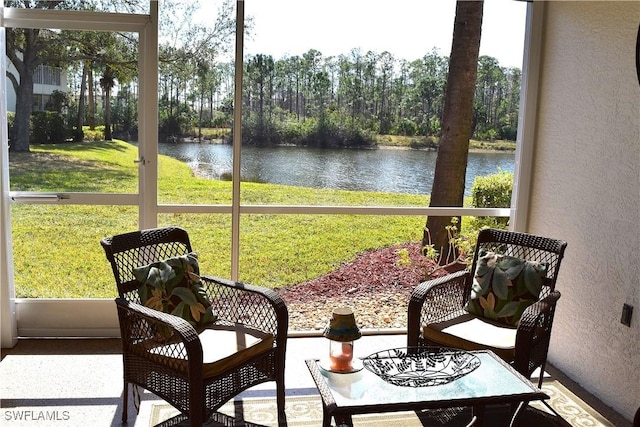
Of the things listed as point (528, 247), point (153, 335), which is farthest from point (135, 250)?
point (528, 247)

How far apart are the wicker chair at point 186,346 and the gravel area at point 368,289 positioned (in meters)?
1.54

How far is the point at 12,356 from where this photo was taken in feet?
12.0

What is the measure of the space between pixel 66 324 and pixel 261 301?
1499mm

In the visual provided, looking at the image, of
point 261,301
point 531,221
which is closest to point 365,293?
point 531,221

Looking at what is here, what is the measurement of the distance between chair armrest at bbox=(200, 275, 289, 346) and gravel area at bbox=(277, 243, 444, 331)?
4.75ft

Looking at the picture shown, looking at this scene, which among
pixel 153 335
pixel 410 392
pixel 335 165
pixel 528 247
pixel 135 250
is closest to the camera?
pixel 410 392

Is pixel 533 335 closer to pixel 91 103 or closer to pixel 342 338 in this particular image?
pixel 342 338

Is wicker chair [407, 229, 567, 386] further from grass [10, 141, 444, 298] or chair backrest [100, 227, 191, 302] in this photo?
chair backrest [100, 227, 191, 302]

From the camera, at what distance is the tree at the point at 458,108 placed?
439 cm

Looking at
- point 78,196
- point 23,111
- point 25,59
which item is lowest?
point 78,196

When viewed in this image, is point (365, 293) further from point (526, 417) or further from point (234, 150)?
point (526, 417)

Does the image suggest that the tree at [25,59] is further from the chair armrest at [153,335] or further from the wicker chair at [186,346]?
the chair armrest at [153,335]

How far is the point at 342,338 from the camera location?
98.1 inches

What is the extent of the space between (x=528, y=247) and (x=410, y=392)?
147 cm
